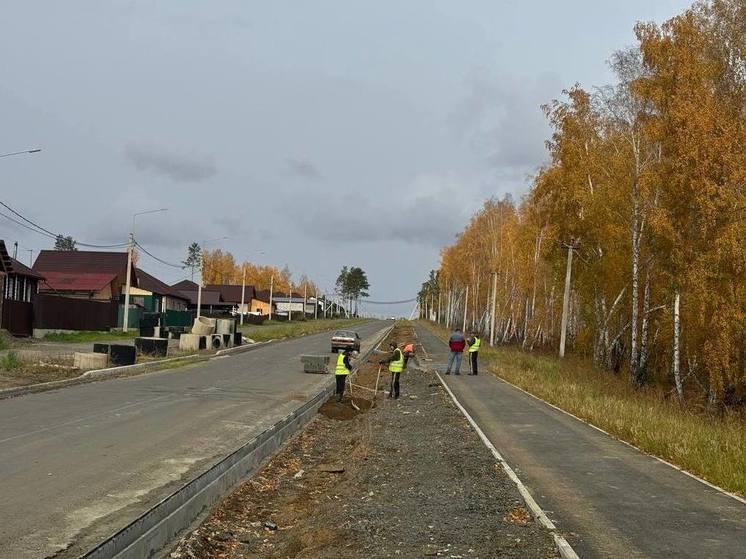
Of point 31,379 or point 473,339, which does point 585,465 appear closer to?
point 31,379

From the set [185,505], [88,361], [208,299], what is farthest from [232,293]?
[185,505]

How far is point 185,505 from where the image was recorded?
7.95 metres

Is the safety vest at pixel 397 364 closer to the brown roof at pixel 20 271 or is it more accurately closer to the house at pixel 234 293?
the brown roof at pixel 20 271

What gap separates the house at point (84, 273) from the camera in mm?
53625

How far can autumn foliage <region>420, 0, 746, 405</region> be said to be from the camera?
21672 mm

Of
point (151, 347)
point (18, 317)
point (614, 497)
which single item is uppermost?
point (18, 317)

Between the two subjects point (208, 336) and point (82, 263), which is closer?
point (208, 336)

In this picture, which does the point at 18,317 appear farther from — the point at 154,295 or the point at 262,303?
the point at 262,303

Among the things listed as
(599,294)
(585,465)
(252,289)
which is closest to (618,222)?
(599,294)

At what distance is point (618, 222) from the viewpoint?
95.8 feet

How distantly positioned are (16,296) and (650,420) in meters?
38.7

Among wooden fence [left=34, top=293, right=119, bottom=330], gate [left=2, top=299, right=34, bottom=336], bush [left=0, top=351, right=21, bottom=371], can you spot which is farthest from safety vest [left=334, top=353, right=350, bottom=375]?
wooden fence [left=34, top=293, right=119, bottom=330]

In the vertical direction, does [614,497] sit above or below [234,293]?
below

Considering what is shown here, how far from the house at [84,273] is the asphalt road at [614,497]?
145 feet
